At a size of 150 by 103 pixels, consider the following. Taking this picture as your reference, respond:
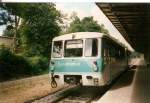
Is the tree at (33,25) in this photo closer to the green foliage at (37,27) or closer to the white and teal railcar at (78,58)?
the green foliage at (37,27)

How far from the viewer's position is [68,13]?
961 centimetres

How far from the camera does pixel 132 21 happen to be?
10.1 metres

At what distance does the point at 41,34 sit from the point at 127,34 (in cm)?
215

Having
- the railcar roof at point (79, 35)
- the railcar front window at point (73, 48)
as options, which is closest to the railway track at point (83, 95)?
the railcar front window at point (73, 48)

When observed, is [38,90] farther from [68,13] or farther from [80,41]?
[68,13]

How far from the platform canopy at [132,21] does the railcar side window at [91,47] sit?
3.27 feet

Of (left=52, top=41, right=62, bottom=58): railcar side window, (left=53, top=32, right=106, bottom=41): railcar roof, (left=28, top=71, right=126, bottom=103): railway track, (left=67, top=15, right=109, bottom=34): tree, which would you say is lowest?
(left=28, top=71, right=126, bottom=103): railway track

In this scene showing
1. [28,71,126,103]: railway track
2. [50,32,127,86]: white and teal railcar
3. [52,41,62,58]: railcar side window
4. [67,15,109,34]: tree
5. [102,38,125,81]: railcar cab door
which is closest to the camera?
[67,15,109,34]: tree

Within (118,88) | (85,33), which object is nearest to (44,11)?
(85,33)

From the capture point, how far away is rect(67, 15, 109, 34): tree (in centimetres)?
979

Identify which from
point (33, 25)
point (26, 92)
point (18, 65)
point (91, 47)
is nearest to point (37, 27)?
point (33, 25)

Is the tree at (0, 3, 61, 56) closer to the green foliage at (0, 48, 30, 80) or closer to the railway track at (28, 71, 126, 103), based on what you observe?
the green foliage at (0, 48, 30, 80)

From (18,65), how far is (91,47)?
6.79 ft

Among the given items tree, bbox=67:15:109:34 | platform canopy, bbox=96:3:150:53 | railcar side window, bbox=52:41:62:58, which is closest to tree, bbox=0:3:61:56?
tree, bbox=67:15:109:34
